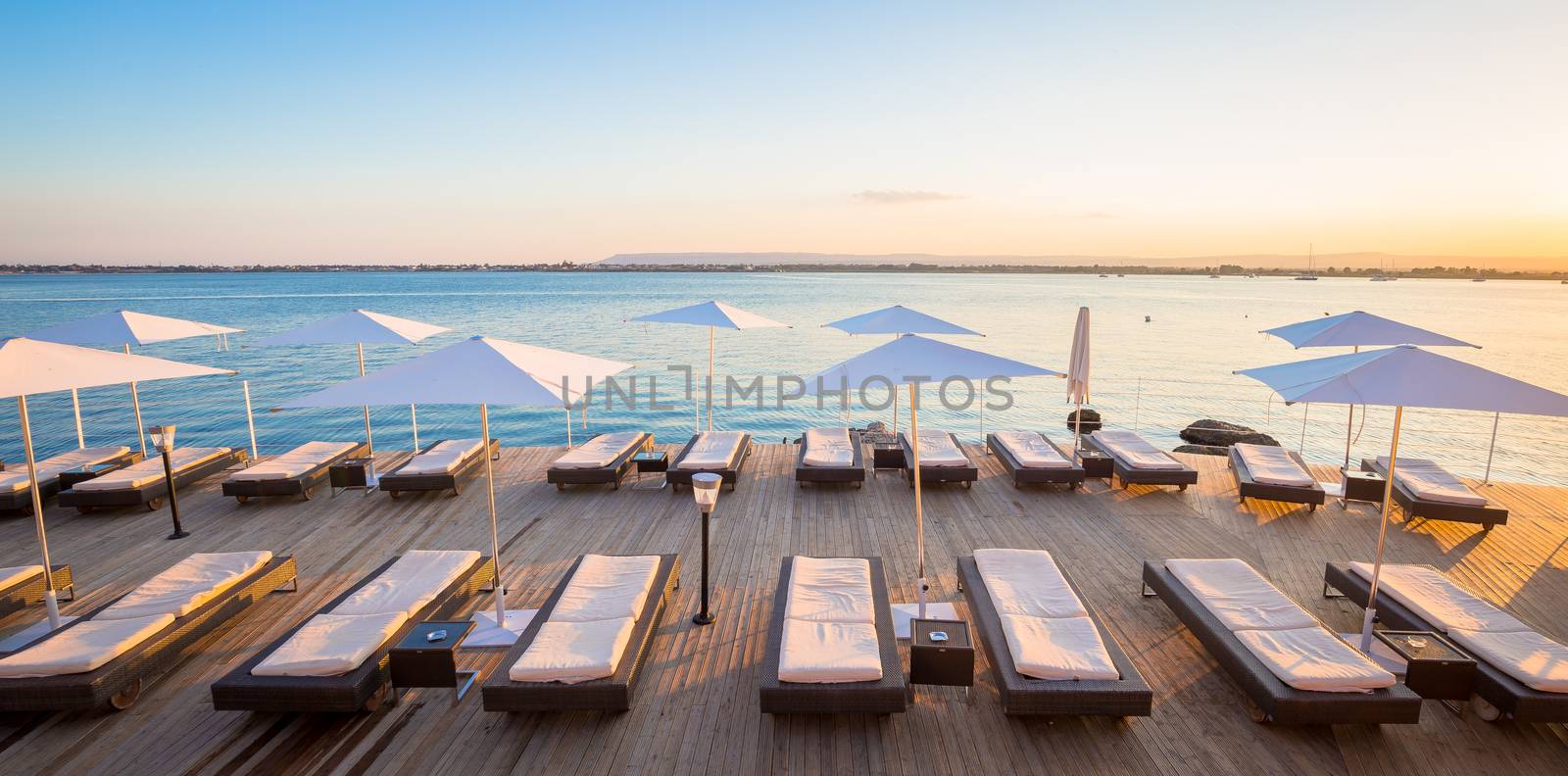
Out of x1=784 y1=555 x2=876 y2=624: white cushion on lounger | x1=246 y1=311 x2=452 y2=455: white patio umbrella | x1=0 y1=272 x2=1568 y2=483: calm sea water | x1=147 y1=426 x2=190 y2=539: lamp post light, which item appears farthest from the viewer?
x1=0 y1=272 x2=1568 y2=483: calm sea water

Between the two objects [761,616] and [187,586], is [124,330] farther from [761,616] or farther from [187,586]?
[761,616]

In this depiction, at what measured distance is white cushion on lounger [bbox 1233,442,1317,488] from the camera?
23.2 ft

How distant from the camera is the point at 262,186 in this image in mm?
34281

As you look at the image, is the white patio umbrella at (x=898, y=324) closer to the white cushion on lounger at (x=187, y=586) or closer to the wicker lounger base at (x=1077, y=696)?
the wicker lounger base at (x=1077, y=696)

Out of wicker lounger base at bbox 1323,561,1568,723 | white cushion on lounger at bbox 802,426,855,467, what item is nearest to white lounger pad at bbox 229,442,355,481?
white cushion on lounger at bbox 802,426,855,467

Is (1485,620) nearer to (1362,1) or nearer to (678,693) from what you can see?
(678,693)

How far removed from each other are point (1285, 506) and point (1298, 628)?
14.2 ft

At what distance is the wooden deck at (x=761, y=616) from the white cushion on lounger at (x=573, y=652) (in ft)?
1.10

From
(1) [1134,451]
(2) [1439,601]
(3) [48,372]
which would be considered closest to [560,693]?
(3) [48,372]

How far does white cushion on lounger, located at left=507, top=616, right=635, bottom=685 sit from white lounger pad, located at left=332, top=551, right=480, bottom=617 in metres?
1.04

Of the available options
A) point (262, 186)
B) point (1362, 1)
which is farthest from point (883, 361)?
point (262, 186)

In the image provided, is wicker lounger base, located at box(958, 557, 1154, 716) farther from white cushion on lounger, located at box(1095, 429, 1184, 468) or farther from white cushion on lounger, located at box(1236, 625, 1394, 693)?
white cushion on lounger, located at box(1095, 429, 1184, 468)

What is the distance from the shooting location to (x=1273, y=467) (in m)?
7.55

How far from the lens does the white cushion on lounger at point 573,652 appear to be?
343 cm
